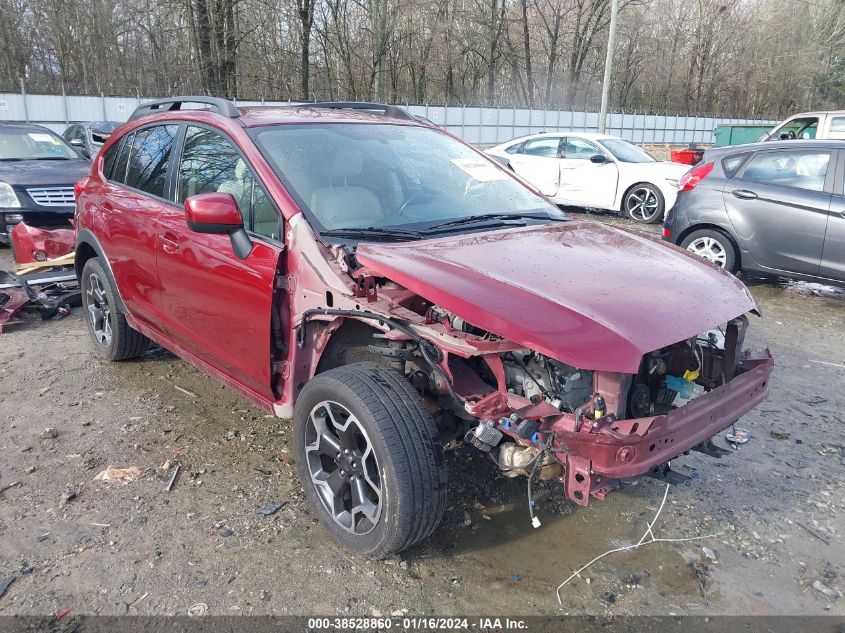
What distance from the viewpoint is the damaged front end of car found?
228 cm

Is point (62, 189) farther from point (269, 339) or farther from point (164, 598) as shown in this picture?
point (164, 598)

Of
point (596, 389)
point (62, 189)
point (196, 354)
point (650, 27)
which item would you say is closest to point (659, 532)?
point (596, 389)

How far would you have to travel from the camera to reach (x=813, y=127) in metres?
12.0

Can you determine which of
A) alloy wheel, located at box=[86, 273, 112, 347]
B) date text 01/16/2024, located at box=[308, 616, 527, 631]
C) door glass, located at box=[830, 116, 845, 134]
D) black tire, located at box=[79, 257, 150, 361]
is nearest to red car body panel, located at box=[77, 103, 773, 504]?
date text 01/16/2024, located at box=[308, 616, 527, 631]

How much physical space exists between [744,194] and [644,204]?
431 centimetres

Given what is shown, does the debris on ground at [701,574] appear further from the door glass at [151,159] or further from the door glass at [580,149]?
the door glass at [580,149]

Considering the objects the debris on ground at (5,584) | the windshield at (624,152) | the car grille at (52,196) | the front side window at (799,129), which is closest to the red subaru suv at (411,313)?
the debris on ground at (5,584)

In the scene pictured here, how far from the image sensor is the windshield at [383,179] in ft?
10.4

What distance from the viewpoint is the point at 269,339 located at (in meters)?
3.07

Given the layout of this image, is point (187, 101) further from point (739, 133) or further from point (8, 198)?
point (739, 133)

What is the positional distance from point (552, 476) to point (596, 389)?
1.44ft

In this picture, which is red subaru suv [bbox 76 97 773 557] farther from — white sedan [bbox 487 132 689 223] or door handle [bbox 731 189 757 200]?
white sedan [bbox 487 132 689 223]

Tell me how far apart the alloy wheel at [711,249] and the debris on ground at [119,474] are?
6080 millimetres

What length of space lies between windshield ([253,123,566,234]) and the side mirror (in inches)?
11.7
